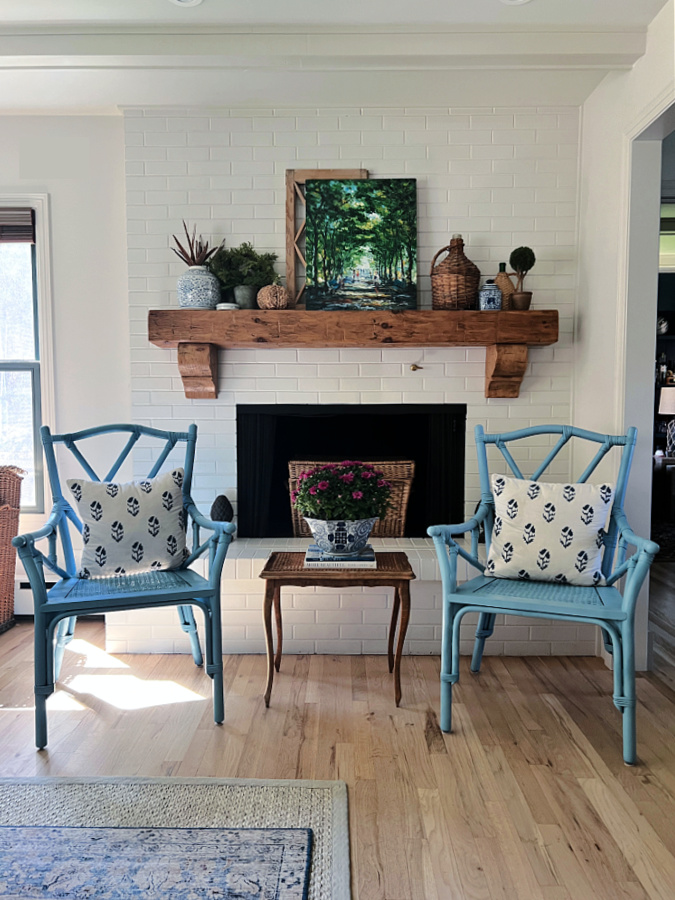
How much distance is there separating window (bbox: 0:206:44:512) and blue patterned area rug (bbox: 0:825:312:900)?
2240 millimetres

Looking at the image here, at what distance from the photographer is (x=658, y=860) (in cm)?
176

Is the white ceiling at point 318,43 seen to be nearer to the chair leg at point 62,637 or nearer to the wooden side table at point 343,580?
the wooden side table at point 343,580

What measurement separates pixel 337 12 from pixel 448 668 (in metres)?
2.44

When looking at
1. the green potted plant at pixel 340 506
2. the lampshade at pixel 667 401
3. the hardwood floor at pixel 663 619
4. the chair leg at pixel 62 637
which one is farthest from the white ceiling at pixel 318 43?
the lampshade at pixel 667 401

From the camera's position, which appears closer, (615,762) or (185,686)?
(615,762)

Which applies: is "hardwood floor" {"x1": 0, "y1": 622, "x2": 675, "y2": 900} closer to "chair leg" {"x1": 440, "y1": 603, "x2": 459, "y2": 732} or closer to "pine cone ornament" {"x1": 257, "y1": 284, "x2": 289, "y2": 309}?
"chair leg" {"x1": 440, "y1": 603, "x2": 459, "y2": 732}

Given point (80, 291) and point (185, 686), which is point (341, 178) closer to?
point (80, 291)

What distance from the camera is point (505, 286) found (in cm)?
326

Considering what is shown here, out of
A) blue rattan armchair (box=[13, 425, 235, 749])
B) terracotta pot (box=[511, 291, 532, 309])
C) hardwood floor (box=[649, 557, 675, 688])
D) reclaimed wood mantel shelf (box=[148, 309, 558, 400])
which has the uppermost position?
terracotta pot (box=[511, 291, 532, 309])

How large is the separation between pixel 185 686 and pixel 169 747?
522 millimetres

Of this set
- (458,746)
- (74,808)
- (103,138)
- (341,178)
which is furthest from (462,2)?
(74,808)

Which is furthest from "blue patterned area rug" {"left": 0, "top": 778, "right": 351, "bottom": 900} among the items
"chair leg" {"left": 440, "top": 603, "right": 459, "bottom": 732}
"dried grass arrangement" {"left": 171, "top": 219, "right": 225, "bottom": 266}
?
"dried grass arrangement" {"left": 171, "top": 219, "right": 225, "bottom": 266}

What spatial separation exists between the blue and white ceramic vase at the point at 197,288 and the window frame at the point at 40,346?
85 cm

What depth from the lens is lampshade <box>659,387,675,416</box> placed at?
17.9 feet
